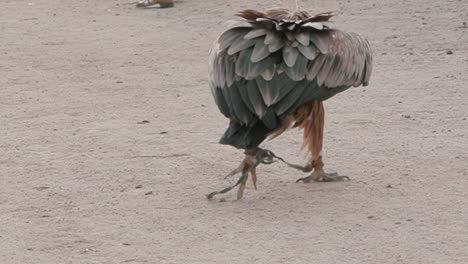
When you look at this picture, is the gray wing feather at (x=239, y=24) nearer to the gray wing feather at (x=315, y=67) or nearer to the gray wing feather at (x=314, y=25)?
the gray wing feather at (x=314, y=25)

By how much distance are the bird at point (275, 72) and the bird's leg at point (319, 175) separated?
0.27 meters

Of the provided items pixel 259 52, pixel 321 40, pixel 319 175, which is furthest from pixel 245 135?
pixel 319 175

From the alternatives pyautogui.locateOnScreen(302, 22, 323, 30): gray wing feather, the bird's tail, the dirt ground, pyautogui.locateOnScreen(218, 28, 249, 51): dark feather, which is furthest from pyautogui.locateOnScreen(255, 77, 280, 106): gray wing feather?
the dirt ground

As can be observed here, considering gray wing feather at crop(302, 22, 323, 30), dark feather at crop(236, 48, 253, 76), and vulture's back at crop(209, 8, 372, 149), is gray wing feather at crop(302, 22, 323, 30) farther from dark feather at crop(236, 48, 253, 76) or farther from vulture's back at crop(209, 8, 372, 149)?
dark feather at crop(236, 48, 253, 76)

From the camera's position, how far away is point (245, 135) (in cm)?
Answer: 607

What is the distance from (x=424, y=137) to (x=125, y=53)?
4228mm

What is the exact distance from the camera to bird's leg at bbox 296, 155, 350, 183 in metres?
6.69

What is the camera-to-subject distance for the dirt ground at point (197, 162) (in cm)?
555

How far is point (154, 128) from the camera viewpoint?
26.3ft

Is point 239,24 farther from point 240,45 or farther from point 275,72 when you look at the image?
point 275,72

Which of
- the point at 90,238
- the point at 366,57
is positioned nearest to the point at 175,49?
the point at 366,57

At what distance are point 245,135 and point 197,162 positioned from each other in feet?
3.75

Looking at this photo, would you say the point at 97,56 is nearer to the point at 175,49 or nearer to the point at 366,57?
the point at 175,49

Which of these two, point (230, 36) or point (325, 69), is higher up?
point (230, 36)
